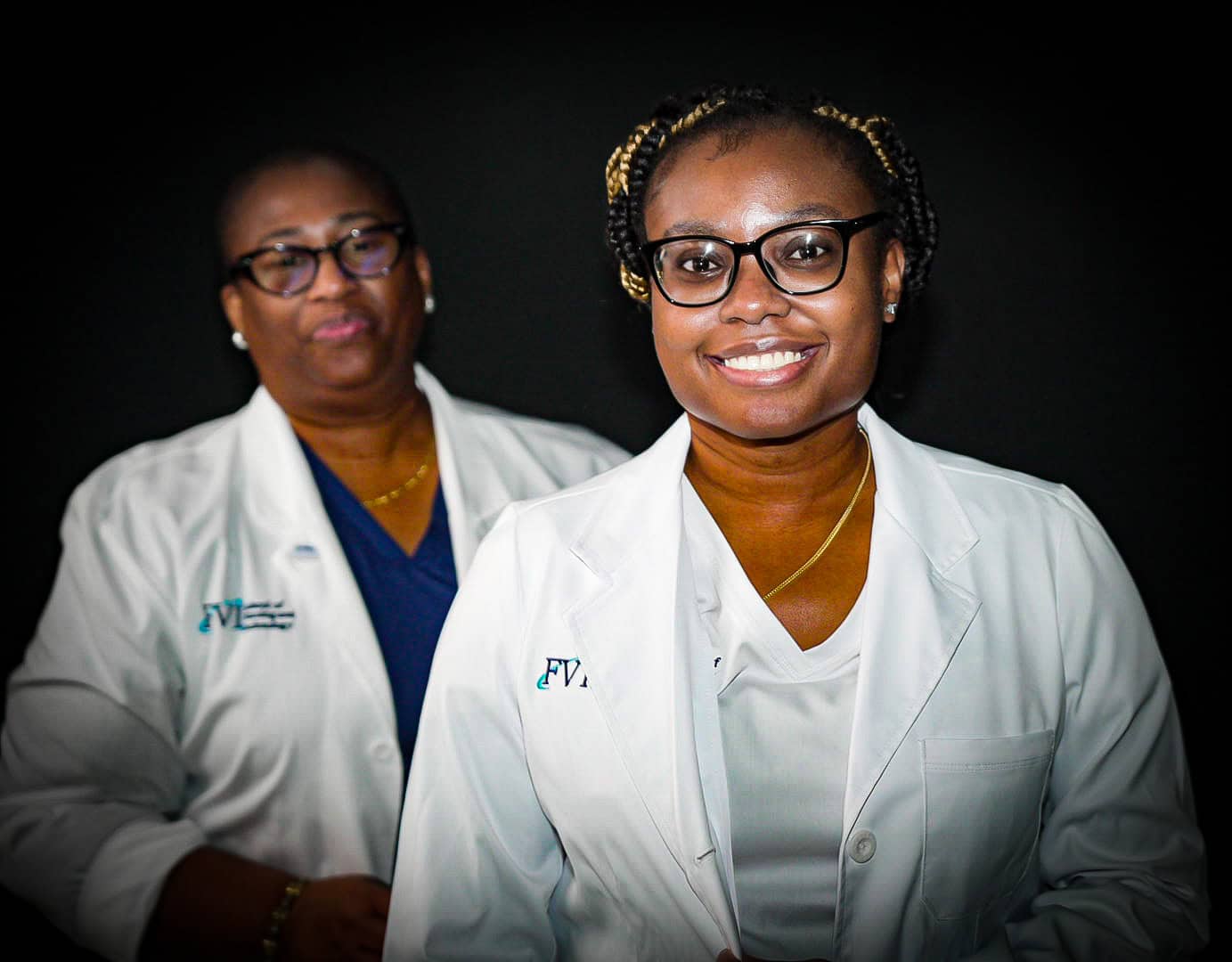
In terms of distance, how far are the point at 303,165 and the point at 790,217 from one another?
3.60 ft

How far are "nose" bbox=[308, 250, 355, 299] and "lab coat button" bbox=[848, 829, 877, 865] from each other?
131cm

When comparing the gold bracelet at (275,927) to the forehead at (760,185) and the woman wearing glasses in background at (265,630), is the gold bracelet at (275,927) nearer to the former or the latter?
the woman wearing glasses in background at (265,630)

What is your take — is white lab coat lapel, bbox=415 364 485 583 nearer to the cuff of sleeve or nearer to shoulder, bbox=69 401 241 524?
Answer: shoulder, bbox=69 401 241 524

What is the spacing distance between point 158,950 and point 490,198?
173 centimetres

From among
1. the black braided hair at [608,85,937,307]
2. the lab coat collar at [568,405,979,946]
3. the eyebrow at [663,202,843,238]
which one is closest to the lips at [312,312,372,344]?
the black braided hair at [608,85,937,307]

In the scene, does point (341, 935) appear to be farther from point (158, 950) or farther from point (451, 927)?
point (451, 927)

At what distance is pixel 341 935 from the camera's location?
1.81 meters

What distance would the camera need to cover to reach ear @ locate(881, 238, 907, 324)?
4.87 ft

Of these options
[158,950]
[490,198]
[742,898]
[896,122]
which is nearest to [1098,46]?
[896,122]

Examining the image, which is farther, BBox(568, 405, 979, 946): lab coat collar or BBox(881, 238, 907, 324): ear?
BBox(881, 238, 907, 324): ear

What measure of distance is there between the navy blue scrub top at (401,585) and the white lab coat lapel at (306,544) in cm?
4

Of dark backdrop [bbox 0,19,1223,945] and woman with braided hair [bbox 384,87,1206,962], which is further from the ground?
dark backdrop [bbox 0,19,1223,945]

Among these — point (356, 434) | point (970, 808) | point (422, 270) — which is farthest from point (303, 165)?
point (970, 808)

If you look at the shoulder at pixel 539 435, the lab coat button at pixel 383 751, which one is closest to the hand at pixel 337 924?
the lab coat button at pixel 383 751
